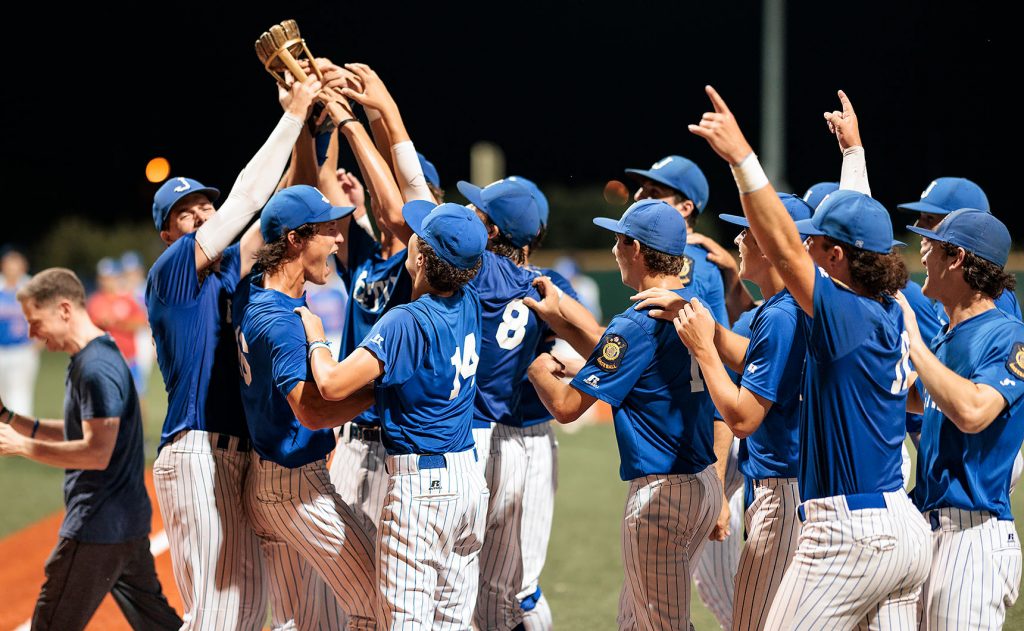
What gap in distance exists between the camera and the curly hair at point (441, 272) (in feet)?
12.8

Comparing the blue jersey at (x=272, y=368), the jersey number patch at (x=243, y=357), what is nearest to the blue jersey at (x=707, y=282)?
the blue jersey at (x=272, y=368)

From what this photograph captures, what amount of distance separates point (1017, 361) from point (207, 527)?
3248mm

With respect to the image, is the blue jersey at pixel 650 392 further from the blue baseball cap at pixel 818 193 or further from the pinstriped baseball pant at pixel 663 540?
the blue baseball cap at pixel 818 193

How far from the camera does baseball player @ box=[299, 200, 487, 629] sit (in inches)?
147

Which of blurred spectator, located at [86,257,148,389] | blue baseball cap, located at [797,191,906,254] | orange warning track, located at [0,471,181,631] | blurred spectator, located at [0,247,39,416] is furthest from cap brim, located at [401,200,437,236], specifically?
blurred spectator, located at [0,247,39,416]

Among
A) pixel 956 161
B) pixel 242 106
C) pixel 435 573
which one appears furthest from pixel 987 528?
pixel 242 106

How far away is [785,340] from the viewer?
3.72 meters

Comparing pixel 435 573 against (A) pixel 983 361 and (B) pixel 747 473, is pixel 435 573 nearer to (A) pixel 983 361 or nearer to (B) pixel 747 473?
(B) pixel 747 473

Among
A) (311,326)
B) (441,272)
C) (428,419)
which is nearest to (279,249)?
(311,326)

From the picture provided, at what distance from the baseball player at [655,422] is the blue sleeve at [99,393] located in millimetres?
2021

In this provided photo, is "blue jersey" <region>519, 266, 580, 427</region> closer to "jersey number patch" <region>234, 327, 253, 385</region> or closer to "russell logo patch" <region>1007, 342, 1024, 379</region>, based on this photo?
"jersey number patch" <region>234, 327, 253, 385</region>

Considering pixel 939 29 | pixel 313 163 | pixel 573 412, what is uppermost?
pixel 939 29

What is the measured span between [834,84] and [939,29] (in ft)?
14.3

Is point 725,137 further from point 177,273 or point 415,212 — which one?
point 177,273
